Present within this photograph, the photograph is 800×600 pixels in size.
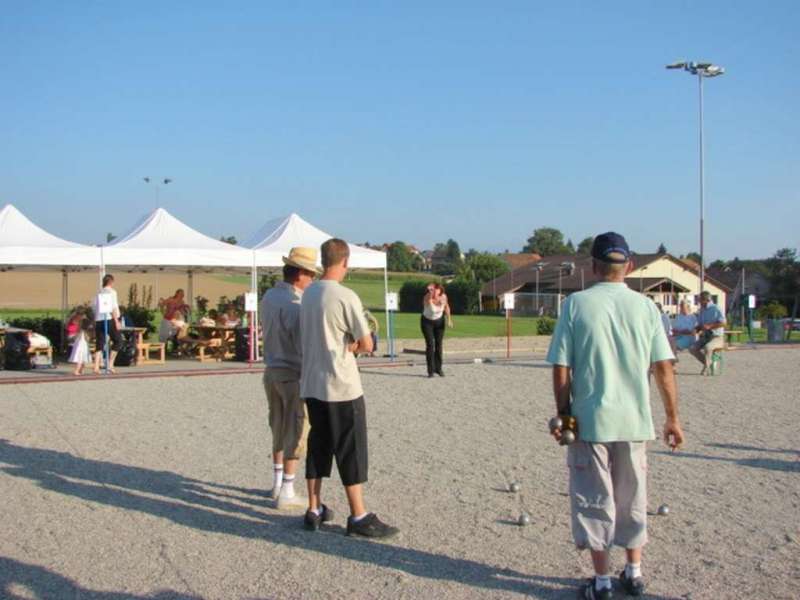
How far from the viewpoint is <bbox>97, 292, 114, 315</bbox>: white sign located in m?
15.4

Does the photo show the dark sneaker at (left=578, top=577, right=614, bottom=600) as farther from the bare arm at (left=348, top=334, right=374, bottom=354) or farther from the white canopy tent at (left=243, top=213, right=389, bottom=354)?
the white canopy tent at (left=243, top=213, right=389, bottom=354)

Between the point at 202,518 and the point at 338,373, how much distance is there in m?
1.59

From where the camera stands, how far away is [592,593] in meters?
4.29

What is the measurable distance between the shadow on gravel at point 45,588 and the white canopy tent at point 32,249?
12.9 meters

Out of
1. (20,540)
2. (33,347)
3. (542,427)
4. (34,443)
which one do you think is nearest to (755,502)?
(542,427)

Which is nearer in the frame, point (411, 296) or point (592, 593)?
point (592, 593)

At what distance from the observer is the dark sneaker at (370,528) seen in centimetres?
540

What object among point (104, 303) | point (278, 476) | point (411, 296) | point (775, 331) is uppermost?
point (411, 296)

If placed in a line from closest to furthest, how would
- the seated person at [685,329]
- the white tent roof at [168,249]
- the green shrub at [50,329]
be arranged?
1. the seated person at [685,329]
2. the white tent roof at [168,249]
3. the green shrub at [50,329]

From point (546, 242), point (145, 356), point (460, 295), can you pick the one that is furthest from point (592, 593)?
point (546, 242)

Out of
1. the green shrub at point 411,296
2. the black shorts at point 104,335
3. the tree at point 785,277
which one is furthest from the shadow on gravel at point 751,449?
the tree at point 785,277

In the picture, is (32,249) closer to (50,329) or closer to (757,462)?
(50,329)

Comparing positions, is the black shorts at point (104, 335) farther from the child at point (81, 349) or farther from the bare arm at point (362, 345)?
the bare arm at point (362, 345)

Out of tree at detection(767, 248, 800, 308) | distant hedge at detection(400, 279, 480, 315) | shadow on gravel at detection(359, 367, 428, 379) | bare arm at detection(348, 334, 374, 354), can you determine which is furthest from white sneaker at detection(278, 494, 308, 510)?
tree at detection(767, 248, 800, 308)
